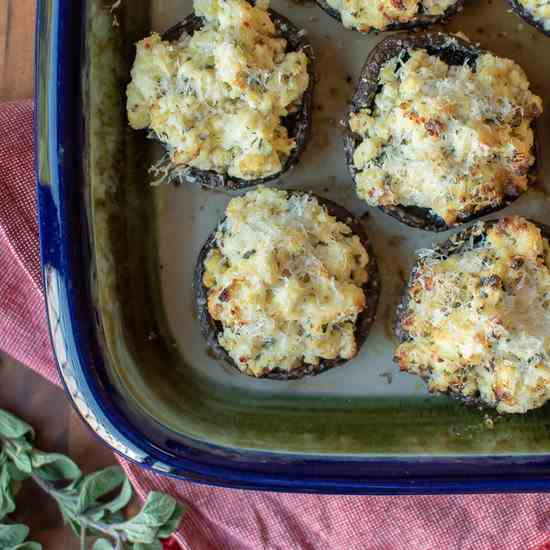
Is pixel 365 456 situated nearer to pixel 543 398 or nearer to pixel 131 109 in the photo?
pixel 543 398

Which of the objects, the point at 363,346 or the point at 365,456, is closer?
the point at 365,456

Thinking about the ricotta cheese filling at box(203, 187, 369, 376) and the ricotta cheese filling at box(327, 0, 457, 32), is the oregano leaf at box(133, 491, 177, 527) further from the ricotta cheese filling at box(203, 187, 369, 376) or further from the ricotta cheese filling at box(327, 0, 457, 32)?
the ricotta cheese filling at box(327, 0, 457, 32)

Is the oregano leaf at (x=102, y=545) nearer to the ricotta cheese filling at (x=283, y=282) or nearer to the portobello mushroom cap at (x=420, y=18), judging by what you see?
the ricotta cheese filling at (x=283, y=282)

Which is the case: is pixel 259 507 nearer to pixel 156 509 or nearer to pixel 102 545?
pixel 156 509

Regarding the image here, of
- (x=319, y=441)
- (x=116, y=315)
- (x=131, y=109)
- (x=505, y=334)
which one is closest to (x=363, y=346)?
(x=319, y=441)

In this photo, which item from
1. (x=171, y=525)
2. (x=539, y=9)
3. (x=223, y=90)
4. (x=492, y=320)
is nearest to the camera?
(x=492, y=320)

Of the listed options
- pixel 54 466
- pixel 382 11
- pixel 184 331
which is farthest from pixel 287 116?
pixel 54 466

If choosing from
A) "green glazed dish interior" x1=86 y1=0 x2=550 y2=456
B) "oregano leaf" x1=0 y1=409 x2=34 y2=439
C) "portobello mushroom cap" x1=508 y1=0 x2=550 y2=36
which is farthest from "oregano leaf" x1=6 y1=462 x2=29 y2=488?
"portobello mushroom cap" x1=508 y1=0 x2=550 y2=36
